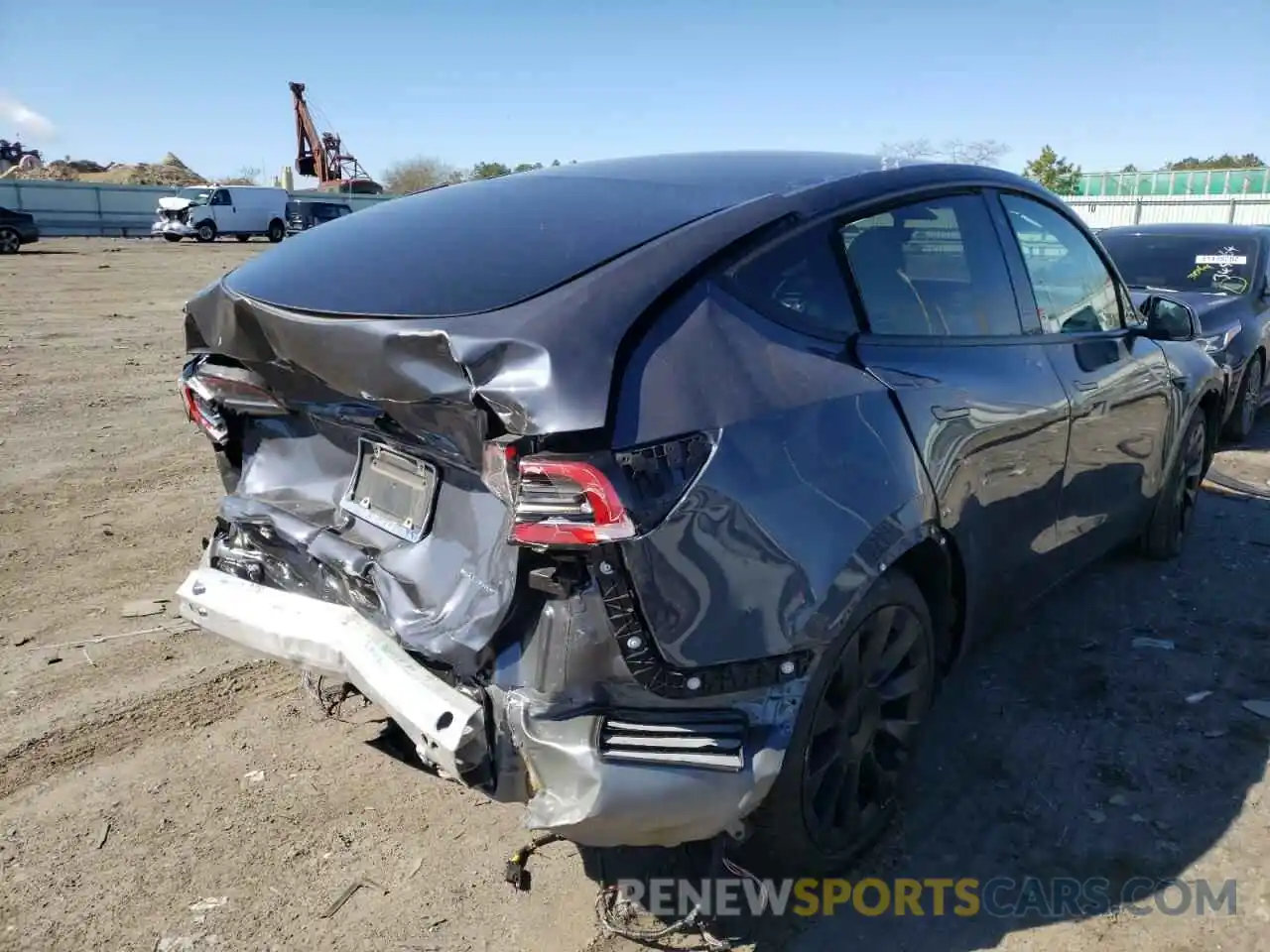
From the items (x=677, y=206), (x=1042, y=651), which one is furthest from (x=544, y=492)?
(x=1042, y=651)

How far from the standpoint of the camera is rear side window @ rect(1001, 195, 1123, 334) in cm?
357

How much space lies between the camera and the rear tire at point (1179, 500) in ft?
15.8

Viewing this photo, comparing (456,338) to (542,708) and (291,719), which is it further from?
(291,719)

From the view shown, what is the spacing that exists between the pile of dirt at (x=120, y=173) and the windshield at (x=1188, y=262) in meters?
65.0

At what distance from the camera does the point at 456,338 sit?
2.17 metres

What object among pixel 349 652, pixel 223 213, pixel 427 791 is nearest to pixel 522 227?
pixel 349 652

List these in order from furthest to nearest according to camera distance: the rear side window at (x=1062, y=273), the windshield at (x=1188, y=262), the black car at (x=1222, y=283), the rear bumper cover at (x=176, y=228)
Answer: the rear bumper cover at (x=176, y=228) → the windshield at (x=1188, y=262) → the black car at (x=1222, y=283) → the rear side window at (x=1062, y=273)

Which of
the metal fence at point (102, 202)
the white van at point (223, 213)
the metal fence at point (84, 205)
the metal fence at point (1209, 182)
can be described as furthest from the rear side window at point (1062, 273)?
the metal fence at point (84, 205)

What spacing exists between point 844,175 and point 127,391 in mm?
7798

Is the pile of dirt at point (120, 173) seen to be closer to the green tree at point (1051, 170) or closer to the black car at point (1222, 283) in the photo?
the green tree at point (1051, 170)

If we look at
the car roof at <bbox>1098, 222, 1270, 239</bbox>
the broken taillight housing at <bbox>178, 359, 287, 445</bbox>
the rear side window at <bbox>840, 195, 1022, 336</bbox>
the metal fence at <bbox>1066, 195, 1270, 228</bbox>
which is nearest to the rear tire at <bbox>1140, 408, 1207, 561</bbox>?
the rear side window at <bbox>840, 195, 1022, 336</bbox>

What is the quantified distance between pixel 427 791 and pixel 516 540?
1.47 meters

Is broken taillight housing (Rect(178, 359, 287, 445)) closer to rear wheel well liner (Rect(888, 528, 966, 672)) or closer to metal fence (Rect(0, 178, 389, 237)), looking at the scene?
rear wheel well liner (Rect(888, 528, 966, 672))

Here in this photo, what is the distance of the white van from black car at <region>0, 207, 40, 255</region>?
26.9 feet
